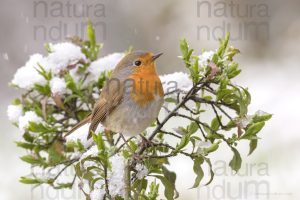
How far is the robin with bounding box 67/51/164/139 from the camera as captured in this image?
2.41 metres

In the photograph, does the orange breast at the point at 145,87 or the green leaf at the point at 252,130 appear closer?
the green leaf at the point at 252,130

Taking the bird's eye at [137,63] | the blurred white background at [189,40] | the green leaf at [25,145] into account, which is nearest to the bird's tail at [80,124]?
the green leaf at [25,145]

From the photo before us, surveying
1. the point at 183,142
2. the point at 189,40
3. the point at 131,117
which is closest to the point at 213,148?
the point at 183,142

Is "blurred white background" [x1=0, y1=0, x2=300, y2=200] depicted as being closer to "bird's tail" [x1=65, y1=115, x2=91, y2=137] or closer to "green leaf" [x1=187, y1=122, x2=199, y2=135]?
"bird's tail" [x1=65, y1=115, x2=91, y2=137]

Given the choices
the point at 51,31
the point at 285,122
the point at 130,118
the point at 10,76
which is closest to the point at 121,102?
the point at 130,118

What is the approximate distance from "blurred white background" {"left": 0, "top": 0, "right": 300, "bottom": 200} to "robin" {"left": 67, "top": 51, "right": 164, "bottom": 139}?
1418 mm

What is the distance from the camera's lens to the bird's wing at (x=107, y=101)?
2402 mm

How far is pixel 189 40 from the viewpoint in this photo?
5.27 m

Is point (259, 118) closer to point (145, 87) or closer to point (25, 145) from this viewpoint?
point (145, 87)

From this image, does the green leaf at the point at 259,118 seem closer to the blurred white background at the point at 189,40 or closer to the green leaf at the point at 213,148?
the green leaf at the point at 213,148

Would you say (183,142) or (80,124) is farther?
(80,124)

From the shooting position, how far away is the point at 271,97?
14.9 feet

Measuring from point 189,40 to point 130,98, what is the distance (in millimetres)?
2764

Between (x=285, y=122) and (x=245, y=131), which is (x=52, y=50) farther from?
(x=285, y=122)
